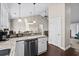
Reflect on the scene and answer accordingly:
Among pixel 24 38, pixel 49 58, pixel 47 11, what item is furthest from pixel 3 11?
pixel 49 58

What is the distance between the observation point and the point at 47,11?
192 cm

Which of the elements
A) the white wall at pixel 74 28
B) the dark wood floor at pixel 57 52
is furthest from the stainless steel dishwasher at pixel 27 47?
the white wall at pixel 74 28

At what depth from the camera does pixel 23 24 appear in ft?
6.21

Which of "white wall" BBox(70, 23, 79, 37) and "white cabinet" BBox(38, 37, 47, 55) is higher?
"white wall" BBox(70, 23, 79, 37)

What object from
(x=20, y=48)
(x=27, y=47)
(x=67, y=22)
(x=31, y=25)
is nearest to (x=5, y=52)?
(x=20, y=48)

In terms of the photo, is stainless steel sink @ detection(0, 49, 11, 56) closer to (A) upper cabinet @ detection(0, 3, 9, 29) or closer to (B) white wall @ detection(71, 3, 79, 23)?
(A) upper cabinet @ detection(0, 3, 9, 29)

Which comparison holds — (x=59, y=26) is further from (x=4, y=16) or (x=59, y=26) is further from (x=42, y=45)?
(x=4, y=16)

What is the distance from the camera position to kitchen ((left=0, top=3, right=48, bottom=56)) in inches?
74.2

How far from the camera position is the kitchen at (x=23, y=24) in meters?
1.88

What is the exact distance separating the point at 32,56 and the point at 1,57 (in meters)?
0.49

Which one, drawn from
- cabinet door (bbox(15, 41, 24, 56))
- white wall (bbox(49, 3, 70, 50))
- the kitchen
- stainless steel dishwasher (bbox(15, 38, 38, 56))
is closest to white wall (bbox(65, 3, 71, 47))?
Result: white wall (bbox(49, 3, 70, 50))

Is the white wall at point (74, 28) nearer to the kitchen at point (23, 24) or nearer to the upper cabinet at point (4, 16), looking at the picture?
the kitchen at point (23, 24)

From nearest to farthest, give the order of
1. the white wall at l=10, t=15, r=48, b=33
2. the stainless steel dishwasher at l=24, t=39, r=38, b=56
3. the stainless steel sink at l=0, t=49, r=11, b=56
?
the stainless steel sink at l=0, t=49, r=11, b=56
the white wall at l=10, t=15, r=48, b=33
the stainless steel dishwasher at l=24, t=39, r=38, b=56

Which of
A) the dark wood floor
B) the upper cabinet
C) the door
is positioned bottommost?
the dark wood floor
